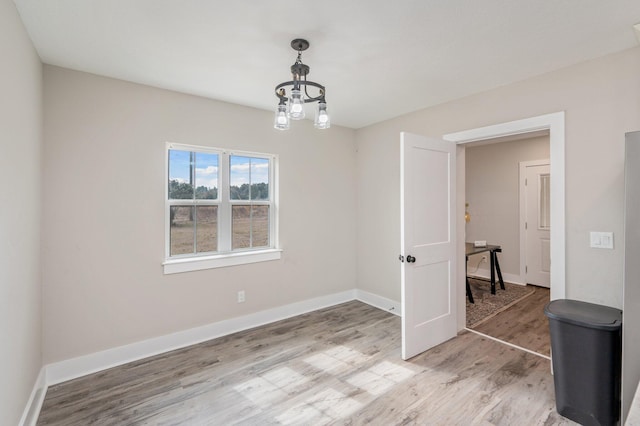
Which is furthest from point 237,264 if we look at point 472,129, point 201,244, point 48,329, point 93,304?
point 472,129

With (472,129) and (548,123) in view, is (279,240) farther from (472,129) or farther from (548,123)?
(548,123)

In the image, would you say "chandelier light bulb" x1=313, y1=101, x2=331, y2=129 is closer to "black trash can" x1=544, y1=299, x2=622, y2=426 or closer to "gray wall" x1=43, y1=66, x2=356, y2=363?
"gray wall" x1=43, y1=66, x2=356, y2=363

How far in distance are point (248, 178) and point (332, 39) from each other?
194 centimetres

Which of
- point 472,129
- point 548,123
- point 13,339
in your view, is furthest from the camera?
point 472,129

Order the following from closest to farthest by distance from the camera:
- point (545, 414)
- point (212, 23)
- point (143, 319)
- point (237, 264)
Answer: point (212, 23)
point (545, 414)
point (143, 319)
point (237, 264)

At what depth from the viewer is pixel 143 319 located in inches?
112

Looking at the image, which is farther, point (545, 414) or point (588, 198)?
point (588, 198)

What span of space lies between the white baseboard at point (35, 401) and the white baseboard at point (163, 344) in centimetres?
8

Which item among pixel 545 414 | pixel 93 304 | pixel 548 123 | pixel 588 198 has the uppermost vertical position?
pixel 548 123

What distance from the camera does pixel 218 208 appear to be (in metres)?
3.34

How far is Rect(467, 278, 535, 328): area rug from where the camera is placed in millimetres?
3803

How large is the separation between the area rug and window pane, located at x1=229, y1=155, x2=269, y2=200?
2.91m

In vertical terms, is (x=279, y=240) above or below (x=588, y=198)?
below

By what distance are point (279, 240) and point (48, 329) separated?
86.7 inches
